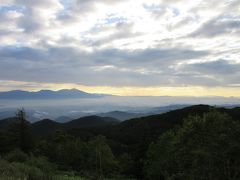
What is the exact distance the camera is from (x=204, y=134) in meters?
25.1

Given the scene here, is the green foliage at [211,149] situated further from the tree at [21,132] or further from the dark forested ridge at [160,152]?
the tree at [21,132]

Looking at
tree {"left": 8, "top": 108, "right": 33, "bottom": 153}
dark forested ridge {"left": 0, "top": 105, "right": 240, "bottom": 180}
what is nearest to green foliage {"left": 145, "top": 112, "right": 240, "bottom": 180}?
dark forested ridge {"left": 0, "top": 105, "right": 240, "bottom": 180}

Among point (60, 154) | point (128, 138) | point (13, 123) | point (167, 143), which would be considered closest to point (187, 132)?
point (167, 143)

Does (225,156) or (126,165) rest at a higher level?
(225,156)

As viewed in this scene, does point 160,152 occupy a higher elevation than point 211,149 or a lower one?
lower

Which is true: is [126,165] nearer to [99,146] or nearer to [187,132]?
[99,146]

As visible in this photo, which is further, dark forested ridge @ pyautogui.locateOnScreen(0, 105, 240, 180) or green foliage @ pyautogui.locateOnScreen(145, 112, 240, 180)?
dark forested ridge @ pyautogui.locateOnScreen(0, 105, 240, 180)

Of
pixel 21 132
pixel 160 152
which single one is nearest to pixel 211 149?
pixel 160 152

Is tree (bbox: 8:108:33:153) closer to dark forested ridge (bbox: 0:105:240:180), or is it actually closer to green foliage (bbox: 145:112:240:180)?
dark forested ridge (bbox: 0:105:240:180)

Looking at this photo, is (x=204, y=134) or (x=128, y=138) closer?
(x=204, y=134)

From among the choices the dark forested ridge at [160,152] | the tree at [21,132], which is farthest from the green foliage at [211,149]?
the tree at [21,132]

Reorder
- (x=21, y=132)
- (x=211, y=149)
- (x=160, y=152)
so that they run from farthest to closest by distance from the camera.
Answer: (x=21, y=132)
(x=160, y=152)
(x=211, y=149)

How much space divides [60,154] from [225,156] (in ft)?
162

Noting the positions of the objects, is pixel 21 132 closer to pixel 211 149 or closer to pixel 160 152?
pixel 160 152
